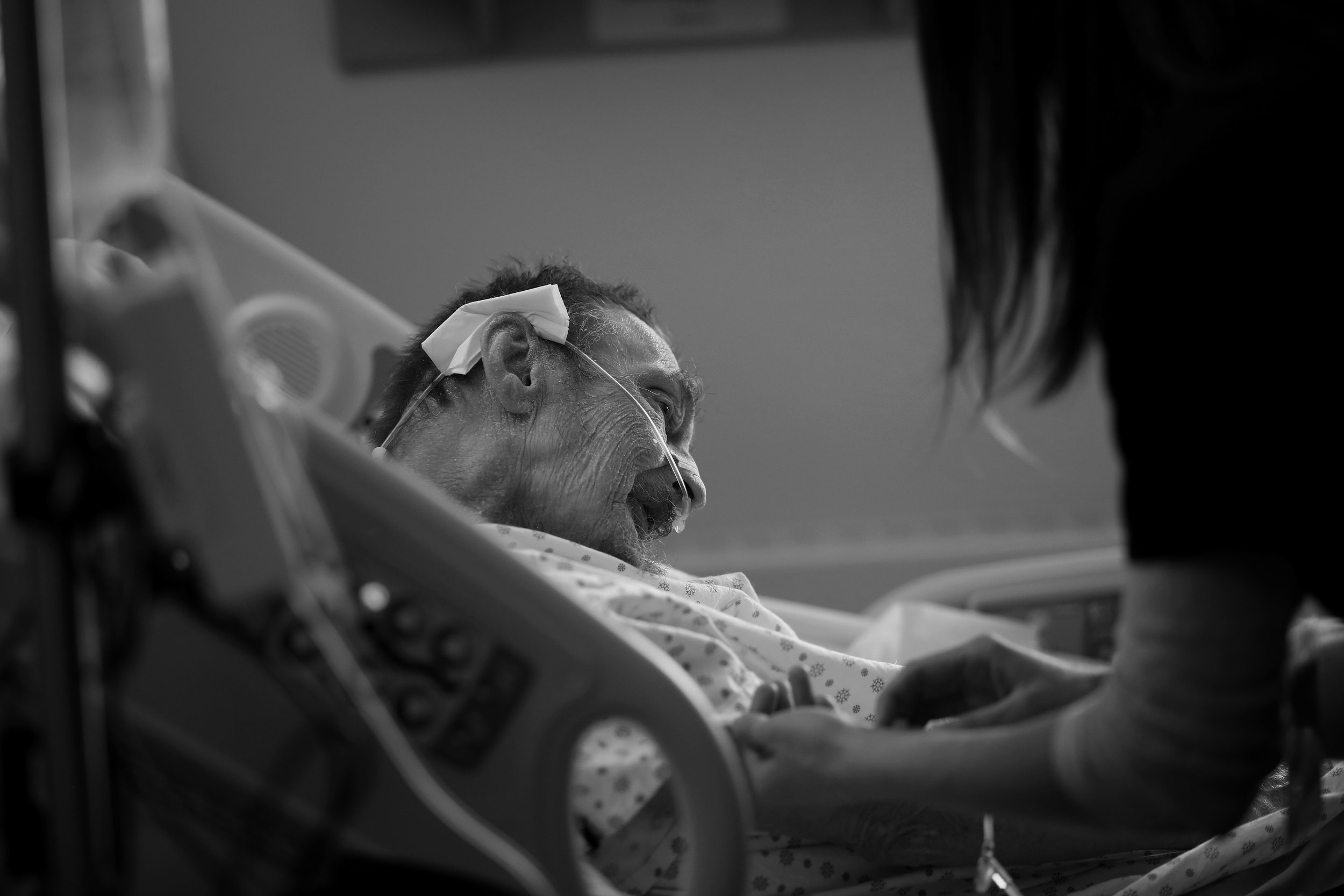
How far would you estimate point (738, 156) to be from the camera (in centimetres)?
329

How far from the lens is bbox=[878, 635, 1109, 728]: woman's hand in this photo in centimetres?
106

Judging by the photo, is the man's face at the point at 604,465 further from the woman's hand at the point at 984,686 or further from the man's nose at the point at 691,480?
the woman's hand at the point at 984,686

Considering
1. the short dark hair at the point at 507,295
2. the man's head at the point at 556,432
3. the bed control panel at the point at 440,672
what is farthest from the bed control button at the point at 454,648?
the short dark hair at the point at 507,295

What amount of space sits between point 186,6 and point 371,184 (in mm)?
577

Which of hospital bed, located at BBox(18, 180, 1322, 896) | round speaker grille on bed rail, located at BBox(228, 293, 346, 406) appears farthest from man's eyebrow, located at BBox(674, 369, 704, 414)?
hospital bed, located at BBox(18, 180, 1322, 896)

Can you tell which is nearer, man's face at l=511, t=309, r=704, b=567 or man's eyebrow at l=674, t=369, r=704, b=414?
man's face at l=511, t=309, r=704, b=567

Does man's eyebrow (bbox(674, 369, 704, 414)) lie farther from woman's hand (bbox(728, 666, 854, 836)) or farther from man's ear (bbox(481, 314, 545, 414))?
woman's hand (bbox(728, 666, 854, 836))

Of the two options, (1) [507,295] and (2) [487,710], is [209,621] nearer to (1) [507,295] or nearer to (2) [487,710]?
(2) [487,710]

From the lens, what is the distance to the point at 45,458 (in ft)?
2.17

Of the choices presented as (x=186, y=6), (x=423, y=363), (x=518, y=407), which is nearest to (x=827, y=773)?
(x=518, y=407)

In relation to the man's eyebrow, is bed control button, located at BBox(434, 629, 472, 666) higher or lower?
higher

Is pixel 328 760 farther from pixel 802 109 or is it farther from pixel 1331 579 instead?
pixel 802 109

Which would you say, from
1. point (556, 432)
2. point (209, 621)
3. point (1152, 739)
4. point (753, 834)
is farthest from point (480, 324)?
point (1152, 739)

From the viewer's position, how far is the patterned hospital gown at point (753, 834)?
1.18 m
